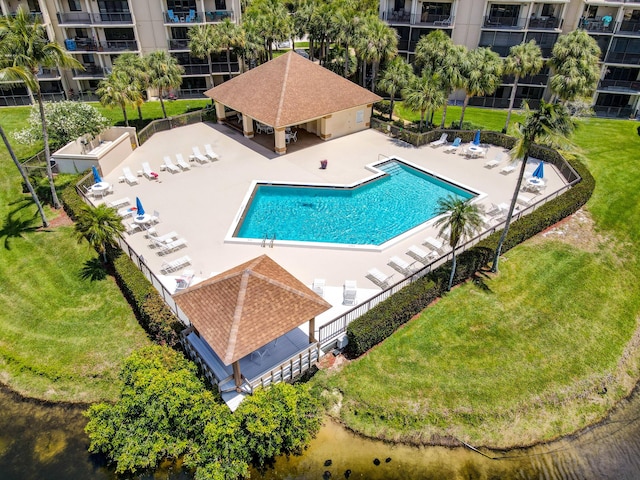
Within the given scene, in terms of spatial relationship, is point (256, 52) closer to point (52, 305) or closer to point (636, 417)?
point (52, 305)

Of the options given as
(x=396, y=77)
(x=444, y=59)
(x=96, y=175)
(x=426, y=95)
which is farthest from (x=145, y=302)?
(x=444, y=59)

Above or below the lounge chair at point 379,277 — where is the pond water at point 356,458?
below

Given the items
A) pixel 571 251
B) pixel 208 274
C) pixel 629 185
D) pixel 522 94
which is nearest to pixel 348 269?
pixel 208 274

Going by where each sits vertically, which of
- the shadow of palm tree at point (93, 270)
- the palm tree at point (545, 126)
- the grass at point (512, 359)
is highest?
the palm tree at point (545, 126)

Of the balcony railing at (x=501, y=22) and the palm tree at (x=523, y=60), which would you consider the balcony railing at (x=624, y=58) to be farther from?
the palm tree at (x=523, y=60)

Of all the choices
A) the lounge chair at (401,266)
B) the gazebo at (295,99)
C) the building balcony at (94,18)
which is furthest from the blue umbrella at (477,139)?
the building balcony at (94,18)

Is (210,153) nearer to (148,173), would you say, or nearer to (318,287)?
(148,173)
